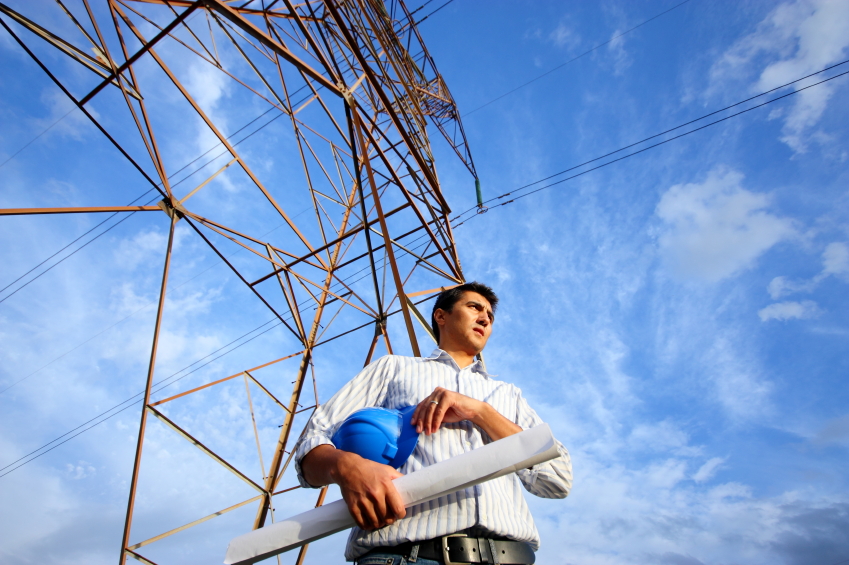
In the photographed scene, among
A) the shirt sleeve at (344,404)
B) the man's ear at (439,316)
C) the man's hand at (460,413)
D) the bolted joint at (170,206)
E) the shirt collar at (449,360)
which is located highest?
the bolted joint at (170,206)

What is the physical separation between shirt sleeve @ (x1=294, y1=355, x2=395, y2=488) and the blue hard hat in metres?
0.13

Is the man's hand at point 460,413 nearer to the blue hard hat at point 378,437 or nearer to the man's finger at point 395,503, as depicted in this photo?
the blue hard hat at point 378,437

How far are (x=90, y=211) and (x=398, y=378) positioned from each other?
3.92 meters

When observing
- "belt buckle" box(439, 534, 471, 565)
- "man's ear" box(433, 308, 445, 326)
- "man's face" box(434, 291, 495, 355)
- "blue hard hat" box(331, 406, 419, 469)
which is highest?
"man's ear" box(433, 308, 445, 326)

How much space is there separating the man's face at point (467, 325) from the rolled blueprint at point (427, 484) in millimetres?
1047

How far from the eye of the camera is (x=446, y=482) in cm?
113

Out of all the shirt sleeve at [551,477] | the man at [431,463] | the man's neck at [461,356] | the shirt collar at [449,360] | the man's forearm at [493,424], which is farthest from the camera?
the man's neck at [461,356]

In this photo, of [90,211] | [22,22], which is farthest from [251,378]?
[22,22]

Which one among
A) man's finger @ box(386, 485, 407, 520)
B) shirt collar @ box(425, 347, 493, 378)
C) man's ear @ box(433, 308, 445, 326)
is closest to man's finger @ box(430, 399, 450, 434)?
man's finger @ box(386, 485, 407, 520)

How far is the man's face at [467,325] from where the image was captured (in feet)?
7.23

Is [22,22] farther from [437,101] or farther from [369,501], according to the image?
[437,101]

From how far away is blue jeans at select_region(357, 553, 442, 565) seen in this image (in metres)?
1.26

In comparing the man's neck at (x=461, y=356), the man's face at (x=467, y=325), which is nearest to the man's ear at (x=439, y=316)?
the man's face at (x=467, y=325)

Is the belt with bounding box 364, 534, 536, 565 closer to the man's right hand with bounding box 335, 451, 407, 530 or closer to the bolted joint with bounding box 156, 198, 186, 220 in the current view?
the man's right hand with bounding box 335, 451, 407, 530
